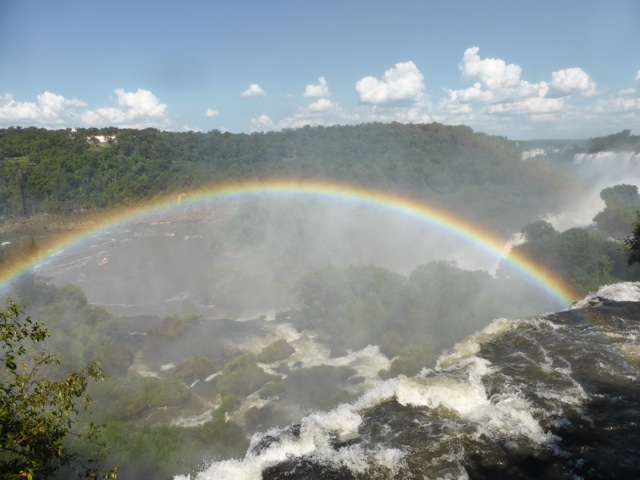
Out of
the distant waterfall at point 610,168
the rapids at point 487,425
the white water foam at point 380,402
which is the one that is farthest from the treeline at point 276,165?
the white water foam at point 380,402

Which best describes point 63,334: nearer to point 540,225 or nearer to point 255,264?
point 255,264

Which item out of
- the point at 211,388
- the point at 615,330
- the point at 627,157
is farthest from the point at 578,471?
the point at 627,157

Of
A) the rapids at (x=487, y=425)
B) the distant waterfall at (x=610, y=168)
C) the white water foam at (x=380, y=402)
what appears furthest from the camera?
the distant waterfall at (x=610, y=168)

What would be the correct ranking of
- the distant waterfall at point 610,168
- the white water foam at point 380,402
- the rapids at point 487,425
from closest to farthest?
the rapids at point 487,425 → the white water foam at point 380,402 → the distant waterfall at point 610,168

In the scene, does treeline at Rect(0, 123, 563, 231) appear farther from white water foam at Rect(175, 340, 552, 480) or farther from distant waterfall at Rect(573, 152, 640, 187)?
white water foam at Rect(175, 340, 552, 480)

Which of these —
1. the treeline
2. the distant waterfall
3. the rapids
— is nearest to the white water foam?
the rapids

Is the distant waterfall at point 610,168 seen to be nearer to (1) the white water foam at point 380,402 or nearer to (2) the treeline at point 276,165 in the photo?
(2) the treeline at point 276,165

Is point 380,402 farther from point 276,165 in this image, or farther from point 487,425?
point 276,165
